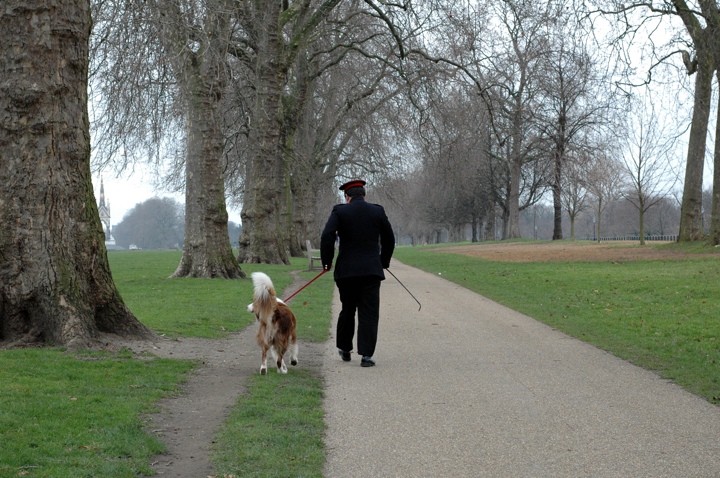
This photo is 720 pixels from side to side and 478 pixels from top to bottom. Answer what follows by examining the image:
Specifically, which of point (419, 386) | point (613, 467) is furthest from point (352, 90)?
point (613, 467)

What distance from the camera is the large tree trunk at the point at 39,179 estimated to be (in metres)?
9.62

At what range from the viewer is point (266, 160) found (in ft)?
99.8

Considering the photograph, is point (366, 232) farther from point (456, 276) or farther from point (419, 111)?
point (419, 111)

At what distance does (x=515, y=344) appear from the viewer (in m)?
11.2

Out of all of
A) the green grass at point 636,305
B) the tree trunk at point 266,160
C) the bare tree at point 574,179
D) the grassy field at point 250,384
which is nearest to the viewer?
the grassy field at point 250,384

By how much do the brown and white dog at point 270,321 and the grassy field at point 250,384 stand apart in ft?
0.92

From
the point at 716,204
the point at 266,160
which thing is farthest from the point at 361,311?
the point at 716,204

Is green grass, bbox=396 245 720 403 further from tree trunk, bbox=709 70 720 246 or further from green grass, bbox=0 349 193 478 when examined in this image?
green grass, bbox=0 349 193 478

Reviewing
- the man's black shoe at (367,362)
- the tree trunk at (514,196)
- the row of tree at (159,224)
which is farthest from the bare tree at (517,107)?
the row of tree at (159,224)

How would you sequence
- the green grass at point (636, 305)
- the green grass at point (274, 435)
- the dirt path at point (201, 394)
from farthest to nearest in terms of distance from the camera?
the green grass at point (636, 305), the dirt path at point (201, 394), the green grass at point (274, 435)

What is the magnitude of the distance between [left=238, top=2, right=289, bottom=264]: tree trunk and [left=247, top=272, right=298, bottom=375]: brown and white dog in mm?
18261

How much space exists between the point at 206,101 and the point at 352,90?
725 inches

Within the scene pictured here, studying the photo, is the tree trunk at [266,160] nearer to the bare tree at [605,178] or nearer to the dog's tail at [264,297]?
the dog's tail at [264,297]

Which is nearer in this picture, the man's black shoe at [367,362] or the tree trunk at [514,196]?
the man's black shoe at [367,362]
